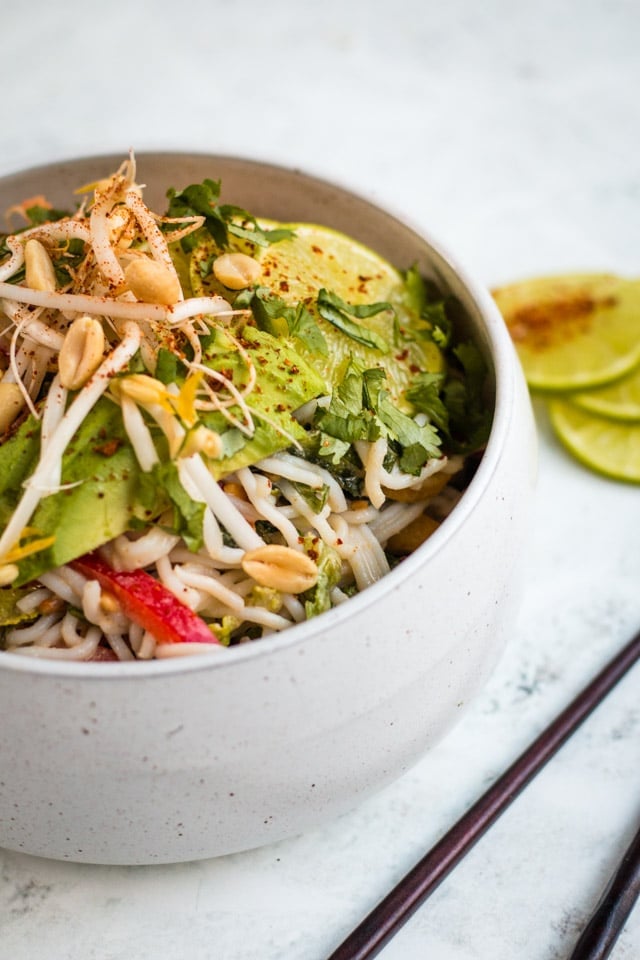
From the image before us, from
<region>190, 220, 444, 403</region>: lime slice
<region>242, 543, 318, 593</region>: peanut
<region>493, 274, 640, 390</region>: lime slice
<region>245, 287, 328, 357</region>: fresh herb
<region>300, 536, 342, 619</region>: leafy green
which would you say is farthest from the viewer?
<region>493, 274, 640, 390</region>: lime slice

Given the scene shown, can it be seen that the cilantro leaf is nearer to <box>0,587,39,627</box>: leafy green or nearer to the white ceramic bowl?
the white ceramic bowl

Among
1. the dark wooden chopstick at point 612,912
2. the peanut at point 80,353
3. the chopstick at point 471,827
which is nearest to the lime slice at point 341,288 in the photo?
the peanut at point 80,353

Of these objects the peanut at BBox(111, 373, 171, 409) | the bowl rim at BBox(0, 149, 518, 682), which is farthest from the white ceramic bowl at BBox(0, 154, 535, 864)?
the peanut at BBox(111, 373, 171, 409)

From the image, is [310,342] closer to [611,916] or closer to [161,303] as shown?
[161,303]

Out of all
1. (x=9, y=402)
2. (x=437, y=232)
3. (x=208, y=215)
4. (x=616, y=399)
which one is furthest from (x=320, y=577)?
(x=616, y=399)

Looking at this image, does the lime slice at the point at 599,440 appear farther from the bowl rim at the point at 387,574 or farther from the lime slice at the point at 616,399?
the bowl rim at the point at 387,574

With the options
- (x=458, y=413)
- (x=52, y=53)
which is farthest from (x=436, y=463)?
(x=52, y=53)
